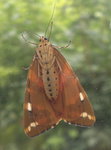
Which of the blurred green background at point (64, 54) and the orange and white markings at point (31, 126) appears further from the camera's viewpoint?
the blurred green background at point (64, 54)

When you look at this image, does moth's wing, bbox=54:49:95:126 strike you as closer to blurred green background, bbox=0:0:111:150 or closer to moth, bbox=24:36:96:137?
moth, bbox=24:36:96:137

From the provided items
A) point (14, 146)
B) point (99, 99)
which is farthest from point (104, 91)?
point (14, 146)

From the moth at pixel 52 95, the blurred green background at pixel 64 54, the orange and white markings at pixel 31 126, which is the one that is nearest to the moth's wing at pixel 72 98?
the moth at pixel 52 95

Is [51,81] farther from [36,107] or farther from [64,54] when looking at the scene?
[64,54]

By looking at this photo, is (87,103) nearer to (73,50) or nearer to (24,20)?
(73,50)

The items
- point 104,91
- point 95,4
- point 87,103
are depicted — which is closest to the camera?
point 87,103

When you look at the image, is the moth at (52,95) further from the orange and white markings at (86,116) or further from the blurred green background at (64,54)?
the blurred green background at (64,54)

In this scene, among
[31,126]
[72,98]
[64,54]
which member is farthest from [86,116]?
[64,54]
